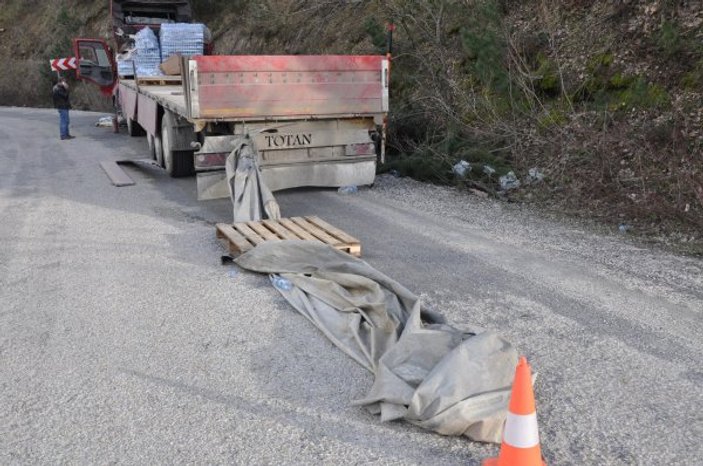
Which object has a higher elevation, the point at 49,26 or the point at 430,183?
the point at 49,26

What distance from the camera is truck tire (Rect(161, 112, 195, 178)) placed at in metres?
10.3

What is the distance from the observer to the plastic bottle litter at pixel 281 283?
5375 mm

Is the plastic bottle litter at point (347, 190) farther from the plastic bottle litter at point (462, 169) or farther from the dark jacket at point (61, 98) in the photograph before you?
the dark jacket at point (61, 98)

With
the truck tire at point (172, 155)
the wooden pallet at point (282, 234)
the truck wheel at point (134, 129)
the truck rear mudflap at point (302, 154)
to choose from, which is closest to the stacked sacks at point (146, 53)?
the truck wheel at point (134, 129)

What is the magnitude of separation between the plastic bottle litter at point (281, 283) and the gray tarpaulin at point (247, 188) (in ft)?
6.69

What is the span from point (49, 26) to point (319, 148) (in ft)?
106

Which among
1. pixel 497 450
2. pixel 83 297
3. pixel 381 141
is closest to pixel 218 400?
pixel 497 450

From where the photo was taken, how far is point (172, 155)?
10430mm

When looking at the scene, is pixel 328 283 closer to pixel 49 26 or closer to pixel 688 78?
pixel 688 78

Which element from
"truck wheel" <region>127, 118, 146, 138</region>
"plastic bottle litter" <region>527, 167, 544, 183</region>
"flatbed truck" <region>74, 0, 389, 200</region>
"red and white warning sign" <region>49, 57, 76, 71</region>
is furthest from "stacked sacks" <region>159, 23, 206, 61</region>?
"plastic bottle litter" <region>527, 167, 544, 183</region>

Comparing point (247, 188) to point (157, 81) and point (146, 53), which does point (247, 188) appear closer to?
point (157, 81)

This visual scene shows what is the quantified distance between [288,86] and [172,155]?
2.65m

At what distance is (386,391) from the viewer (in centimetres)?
359

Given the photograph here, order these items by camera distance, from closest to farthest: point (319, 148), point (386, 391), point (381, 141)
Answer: point (386, 391) < point (319, 148) < point (381, 141)
